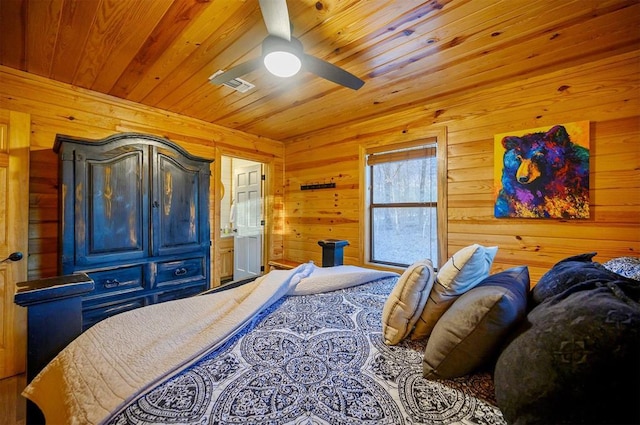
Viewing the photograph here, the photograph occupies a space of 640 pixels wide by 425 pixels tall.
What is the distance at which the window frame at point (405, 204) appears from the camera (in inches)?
109

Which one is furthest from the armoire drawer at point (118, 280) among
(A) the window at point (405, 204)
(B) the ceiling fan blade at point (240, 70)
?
(A) the window at point (405, 204)

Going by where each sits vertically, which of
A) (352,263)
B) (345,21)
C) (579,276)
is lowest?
(352,263)

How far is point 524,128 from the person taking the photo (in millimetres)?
2342

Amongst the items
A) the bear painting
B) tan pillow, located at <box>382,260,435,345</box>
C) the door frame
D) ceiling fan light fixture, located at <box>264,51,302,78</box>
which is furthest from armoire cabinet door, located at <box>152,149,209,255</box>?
the bear painting

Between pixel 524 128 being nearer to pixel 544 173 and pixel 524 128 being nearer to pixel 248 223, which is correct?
pixel 544 173

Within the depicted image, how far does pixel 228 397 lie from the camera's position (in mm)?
858

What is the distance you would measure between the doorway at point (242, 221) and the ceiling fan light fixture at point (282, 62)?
2.72 metres

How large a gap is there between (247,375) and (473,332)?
30.5 inches

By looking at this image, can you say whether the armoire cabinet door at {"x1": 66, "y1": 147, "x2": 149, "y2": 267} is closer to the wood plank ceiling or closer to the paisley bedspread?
the wood plank ceiling

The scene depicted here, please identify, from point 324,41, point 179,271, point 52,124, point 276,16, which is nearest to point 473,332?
point 276,16

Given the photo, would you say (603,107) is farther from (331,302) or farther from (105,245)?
(105,245)

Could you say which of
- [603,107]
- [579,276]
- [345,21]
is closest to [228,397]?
[579,276]

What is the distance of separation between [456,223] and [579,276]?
176 centimetres

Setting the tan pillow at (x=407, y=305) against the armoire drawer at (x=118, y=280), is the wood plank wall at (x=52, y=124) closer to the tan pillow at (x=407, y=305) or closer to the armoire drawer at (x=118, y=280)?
the armoire drawer at (x=118, y=280)
